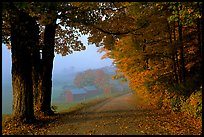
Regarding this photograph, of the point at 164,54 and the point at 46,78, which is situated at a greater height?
the point at 164,54

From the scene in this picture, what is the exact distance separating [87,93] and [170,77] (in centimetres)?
8585

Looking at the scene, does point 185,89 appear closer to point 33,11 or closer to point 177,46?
point 177,46

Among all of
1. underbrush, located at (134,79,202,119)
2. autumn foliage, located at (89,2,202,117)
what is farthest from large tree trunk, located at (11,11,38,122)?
underbrush, located at (134,79,202,119)

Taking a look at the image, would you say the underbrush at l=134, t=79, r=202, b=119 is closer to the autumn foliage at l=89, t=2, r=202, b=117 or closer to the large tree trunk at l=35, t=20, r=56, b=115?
the autumn foliage at l=89, t=2, r=202, b=117

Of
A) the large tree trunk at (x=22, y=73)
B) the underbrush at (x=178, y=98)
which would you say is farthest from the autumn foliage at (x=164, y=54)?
the large tree trunk at (x=22, y=73)

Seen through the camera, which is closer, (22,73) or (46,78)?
(22,73)

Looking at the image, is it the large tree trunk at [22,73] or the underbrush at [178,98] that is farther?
the large tree trunk at [22,73]

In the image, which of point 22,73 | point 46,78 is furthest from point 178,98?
point 22,73

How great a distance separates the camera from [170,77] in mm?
20719

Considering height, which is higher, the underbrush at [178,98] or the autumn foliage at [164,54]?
the autumn foliage at [164,54]

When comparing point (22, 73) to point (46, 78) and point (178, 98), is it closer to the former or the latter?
point (46, 78)

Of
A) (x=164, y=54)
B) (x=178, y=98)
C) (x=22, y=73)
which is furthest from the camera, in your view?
(x=164, y=54)

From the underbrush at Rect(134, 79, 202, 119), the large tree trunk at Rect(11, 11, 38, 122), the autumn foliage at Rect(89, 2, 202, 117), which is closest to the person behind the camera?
the underbrush at Rect(134, 79, 202, 119)

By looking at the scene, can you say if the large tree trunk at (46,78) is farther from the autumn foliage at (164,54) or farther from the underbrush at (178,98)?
the underbrush at (178,98)
